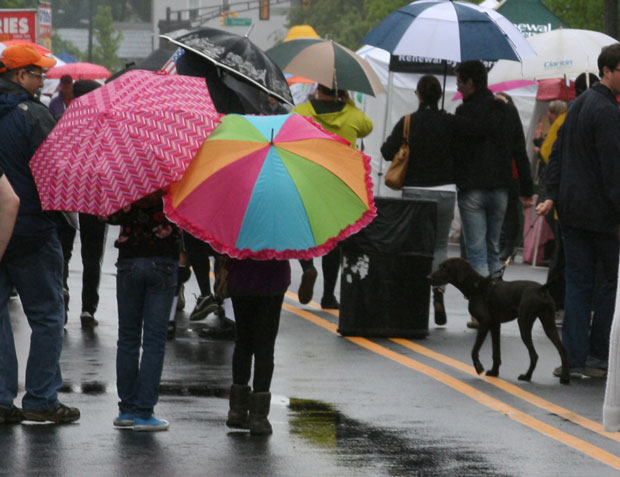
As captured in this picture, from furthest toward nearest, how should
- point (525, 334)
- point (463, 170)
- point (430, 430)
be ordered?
point (463, 170), point (525, 334), point (430, 430)

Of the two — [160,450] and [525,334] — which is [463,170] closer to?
[525,334]

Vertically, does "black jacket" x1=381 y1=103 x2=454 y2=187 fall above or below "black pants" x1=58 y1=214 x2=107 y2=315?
above

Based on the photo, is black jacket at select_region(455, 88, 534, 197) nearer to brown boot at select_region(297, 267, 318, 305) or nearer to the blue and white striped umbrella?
the blue and white striped umbrella

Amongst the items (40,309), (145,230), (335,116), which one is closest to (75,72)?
(335,116)

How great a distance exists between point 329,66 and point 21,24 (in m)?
16.3

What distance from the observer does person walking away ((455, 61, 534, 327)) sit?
12430 mm

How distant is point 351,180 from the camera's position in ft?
24.3

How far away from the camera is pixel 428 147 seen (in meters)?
12.4

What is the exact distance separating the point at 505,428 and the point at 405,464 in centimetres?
114

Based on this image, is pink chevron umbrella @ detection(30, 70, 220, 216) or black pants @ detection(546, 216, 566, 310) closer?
pink chevron umbrella @ detection(30, 70, 220, 216)

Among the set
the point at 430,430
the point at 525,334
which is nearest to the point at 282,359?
the point at 525,334

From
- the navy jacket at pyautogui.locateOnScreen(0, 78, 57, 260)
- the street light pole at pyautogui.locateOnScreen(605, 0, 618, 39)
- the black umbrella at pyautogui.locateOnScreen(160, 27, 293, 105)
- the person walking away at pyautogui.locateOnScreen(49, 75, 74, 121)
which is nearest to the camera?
the navy jacket at pyautogui.locateOnScreen(0, 78, 57, 260)

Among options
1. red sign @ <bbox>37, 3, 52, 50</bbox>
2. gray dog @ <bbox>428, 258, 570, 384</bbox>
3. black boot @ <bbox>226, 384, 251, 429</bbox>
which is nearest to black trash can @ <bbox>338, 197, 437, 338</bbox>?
gray dog @ <bbox>428, 258, 570, 384</bbox>

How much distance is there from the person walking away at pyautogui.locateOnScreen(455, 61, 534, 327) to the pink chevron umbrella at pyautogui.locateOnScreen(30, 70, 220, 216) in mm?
5287
